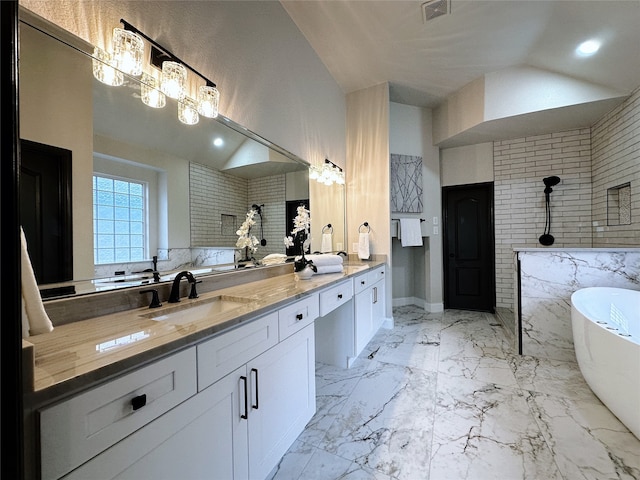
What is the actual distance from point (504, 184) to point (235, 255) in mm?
4298

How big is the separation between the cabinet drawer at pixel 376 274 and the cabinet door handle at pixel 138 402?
7.75 feet

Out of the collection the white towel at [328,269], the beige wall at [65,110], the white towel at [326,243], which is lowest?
the white towel at [328,269]

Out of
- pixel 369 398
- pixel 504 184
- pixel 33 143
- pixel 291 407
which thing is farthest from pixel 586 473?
pixel 504 184

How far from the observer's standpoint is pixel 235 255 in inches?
78.7

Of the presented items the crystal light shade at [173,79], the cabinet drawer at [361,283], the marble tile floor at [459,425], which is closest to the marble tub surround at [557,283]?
the marble tile floor at [459,425]

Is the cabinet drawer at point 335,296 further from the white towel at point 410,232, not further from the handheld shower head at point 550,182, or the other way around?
the handheld shower head at point 550,182

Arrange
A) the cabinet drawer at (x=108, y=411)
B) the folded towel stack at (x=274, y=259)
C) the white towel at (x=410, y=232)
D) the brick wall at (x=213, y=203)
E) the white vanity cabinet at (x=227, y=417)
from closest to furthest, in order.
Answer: the cabinet drawer at (x=108, y=411), the white vanity cabinet at (x=227, y=417), the brick wall at (x=213, y=203), the folded towel stack at (x=274, y=259), the white towel at (x=410, y=232)

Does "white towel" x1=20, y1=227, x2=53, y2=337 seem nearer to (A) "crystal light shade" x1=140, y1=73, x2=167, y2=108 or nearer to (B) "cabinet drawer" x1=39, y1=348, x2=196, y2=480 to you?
(B) "cabinet drawer" x1=39, y1=348, x2=196, y2=480

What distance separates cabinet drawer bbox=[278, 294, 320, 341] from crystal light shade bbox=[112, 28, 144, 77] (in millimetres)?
1317

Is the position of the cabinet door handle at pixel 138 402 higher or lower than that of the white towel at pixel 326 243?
lower

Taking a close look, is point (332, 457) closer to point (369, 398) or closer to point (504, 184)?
point (369, 398)

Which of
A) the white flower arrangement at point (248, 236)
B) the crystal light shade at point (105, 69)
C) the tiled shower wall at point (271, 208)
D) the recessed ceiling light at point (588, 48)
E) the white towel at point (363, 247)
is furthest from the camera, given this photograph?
the white towel at point (363, 247)

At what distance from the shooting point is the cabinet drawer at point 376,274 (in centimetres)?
296

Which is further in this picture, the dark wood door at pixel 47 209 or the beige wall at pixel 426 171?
the beige wall at pixel 426 171
